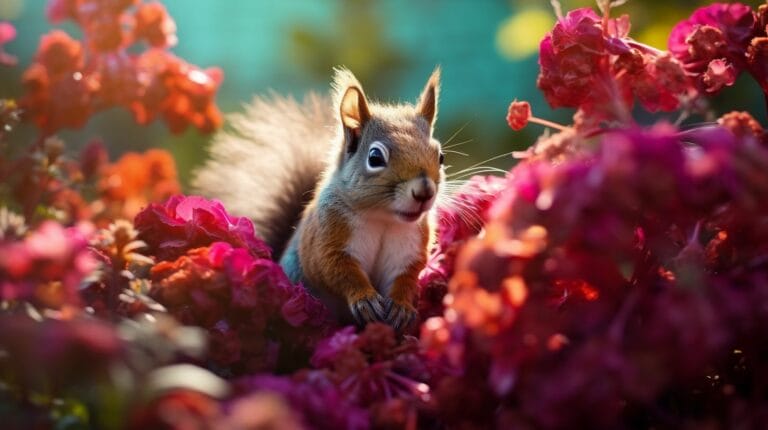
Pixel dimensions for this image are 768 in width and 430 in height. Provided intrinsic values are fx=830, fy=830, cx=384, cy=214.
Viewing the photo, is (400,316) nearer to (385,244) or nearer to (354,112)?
(385,244)

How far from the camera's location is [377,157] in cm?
108

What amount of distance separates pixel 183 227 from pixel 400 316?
29 centimetres

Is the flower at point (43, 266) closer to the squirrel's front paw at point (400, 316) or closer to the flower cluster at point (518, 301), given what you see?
the flower cluster at point (518, 301)

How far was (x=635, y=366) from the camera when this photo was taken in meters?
0.53

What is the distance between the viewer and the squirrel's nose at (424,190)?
101 centimetres

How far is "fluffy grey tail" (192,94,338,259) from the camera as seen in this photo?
148 centimetres

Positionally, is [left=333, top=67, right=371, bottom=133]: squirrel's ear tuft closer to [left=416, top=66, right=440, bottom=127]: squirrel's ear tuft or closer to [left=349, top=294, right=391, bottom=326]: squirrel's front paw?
[left=416, top=66, right=440, bottom=127]: squirrel's ear tuft

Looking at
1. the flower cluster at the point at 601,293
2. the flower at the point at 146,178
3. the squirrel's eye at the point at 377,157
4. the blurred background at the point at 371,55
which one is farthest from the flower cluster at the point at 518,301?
the blurred background at the point at 371,55

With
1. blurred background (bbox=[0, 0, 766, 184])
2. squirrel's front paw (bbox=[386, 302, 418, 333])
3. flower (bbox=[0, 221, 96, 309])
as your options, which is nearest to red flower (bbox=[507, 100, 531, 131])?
squirrel's front paw (bbox=[386, 302, 418, 333])

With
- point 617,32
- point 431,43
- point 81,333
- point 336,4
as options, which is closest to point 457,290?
point 81,333

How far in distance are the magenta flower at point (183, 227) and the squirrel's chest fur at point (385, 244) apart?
23cm

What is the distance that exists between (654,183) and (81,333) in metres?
0.36

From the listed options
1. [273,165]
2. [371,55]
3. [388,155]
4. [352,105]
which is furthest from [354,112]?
[371,55]

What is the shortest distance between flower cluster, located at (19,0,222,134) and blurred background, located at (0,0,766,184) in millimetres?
678
